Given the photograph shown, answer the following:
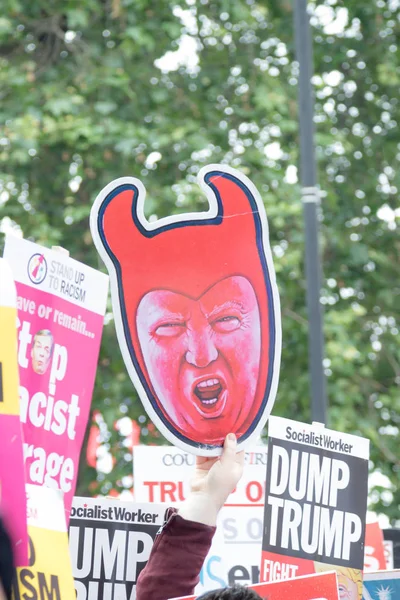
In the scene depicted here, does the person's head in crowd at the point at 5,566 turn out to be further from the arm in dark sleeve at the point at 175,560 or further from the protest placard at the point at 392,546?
the protest placard at the point at 392,546

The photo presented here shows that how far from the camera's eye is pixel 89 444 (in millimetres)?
7996

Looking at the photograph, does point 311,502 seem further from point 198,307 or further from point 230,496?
point 230,496

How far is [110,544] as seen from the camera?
315cm

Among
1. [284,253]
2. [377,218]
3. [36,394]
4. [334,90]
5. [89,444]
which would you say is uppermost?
[334,90]

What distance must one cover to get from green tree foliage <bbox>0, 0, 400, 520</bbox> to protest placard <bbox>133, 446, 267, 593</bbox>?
3.00 m

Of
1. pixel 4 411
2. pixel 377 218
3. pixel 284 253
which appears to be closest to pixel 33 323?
pixel 4 411

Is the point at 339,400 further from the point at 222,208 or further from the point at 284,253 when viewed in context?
the point at 222,208

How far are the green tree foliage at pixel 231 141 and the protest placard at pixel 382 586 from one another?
4.47 meters

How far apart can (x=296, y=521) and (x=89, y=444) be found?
5052 millimetres

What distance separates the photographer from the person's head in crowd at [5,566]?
147cm

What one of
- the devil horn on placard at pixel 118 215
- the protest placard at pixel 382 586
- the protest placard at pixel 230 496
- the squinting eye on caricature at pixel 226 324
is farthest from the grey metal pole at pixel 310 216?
the devil horn on placard at pixel 118 215

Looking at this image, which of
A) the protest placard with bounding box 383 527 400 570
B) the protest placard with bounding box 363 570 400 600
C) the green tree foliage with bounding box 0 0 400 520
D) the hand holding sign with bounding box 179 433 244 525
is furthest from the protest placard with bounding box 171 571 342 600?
the green tree foliage with bounding box 0 0 400 520

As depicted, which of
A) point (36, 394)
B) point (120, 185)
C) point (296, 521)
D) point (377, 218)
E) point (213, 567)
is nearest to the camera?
point (120, 185)

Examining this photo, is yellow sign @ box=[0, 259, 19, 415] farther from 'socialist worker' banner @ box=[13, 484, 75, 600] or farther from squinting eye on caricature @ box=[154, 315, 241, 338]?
squinting eye on caricature @ box=[154, 315, 241, 338]
